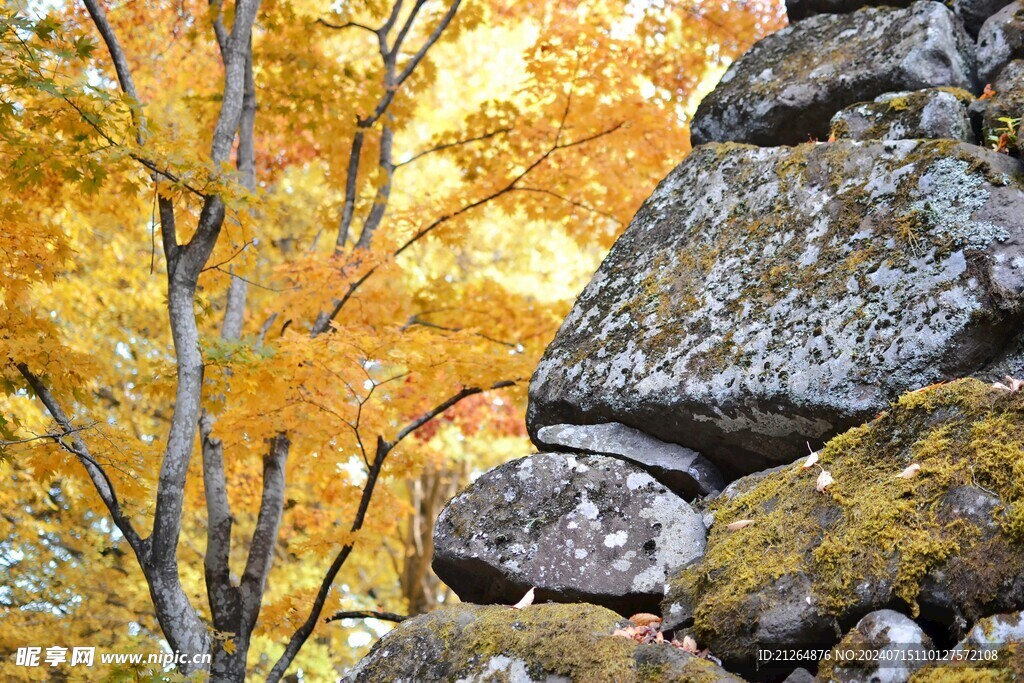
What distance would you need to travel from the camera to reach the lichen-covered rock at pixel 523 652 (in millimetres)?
2602

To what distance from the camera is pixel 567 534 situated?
3250mm

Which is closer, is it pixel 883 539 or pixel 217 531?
pixel 883 539

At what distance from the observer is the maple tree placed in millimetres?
4949

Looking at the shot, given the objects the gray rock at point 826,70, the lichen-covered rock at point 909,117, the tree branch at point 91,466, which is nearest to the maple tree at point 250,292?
the tree branch at point 91,466

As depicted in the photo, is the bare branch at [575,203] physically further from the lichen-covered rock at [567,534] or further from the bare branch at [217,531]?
the lichen-covered rock at [567,534]

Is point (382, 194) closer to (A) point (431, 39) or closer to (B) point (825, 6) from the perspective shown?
(A) point (431, 39)

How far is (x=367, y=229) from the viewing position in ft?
25.2

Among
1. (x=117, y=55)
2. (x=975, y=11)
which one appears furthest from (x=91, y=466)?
(x=975, y=11)

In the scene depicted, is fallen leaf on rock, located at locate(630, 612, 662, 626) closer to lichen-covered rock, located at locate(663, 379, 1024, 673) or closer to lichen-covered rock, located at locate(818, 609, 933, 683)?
lichen-covered rock, located at locate(663, 379, 1024, 673)

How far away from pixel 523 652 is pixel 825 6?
4.11 meters

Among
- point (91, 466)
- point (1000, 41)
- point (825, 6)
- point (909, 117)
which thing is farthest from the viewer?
point (825, 6)

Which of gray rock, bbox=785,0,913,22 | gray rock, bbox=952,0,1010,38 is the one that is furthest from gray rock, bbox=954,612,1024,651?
gray rock, bbox=785,0,913,22

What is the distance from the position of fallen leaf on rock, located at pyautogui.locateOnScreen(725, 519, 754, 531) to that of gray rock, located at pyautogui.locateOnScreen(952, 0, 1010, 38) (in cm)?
305

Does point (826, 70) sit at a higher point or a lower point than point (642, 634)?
higher
